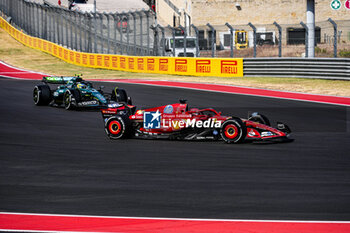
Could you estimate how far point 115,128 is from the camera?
40.1 ft

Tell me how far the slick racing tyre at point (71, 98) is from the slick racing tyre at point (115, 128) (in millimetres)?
4452

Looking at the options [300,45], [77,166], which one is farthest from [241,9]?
[77,166]

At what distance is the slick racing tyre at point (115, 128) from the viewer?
12.2 metres

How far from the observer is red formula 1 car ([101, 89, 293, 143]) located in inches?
444

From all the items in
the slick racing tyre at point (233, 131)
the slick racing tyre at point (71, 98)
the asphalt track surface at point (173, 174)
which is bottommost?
the asphalt track surface at point (173, 174)

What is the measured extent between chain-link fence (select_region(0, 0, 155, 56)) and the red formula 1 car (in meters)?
20.2

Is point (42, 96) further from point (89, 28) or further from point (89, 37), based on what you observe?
point (89, 28)

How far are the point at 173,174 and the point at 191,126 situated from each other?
9.85 ft

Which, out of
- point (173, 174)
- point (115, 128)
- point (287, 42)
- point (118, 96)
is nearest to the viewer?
point (173, 174)

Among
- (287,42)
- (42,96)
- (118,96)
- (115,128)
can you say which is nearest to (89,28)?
(287,42)

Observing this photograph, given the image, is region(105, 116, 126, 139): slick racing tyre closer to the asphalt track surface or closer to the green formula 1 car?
the asphalt track surface

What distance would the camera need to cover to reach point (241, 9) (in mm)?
55719

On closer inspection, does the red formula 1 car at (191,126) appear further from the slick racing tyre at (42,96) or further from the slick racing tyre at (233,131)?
the slick racing tyre at (42,96)

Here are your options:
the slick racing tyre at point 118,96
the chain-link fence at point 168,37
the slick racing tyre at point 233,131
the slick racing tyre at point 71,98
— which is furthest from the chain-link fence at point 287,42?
the slick racing tyre at point 233,131
